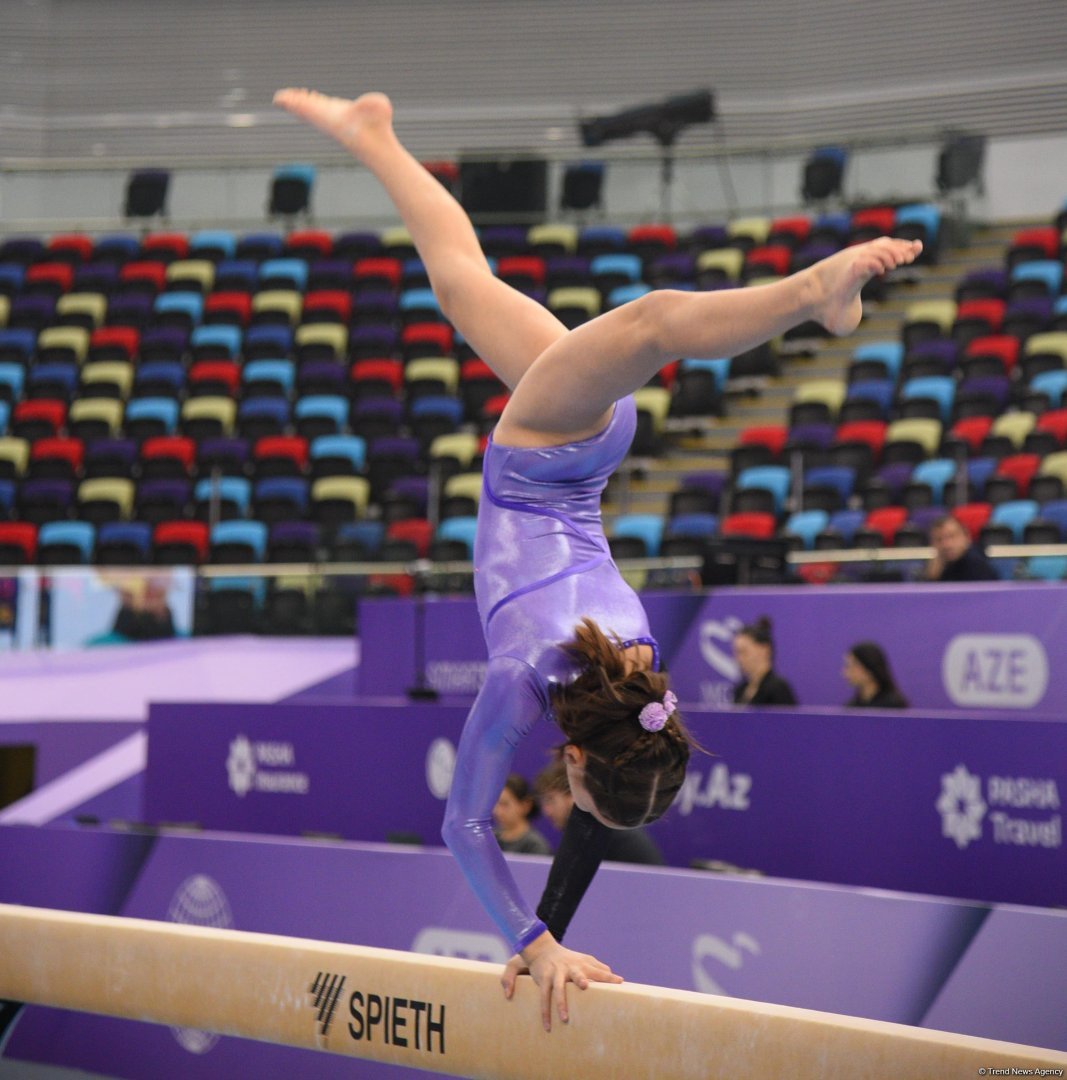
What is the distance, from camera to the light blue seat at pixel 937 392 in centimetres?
1241

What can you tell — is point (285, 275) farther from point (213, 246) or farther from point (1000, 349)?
point (1000, 349)

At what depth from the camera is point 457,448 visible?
13.5 metres

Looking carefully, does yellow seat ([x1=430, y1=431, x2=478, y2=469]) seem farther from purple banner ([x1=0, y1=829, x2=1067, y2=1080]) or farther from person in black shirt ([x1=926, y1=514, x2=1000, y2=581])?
purple banner ([x1=0, y1=829, x2=1067, y2=1080])

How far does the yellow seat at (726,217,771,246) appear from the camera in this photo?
15992 millimetres

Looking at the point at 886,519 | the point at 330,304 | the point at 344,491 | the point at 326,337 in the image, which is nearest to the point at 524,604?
the point at 886,519

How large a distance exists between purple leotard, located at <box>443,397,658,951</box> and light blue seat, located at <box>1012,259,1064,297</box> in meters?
11.5

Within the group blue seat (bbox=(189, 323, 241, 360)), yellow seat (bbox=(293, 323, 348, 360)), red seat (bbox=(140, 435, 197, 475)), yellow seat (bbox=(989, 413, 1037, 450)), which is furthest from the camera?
blue seat (bbox=(189, 323, 241, 360))

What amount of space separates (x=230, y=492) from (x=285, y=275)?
4561 millimetres

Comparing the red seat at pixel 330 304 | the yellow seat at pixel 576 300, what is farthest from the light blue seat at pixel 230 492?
the yellow seat at pixel 576 300

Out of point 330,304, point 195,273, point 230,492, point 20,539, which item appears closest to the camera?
point 20,539

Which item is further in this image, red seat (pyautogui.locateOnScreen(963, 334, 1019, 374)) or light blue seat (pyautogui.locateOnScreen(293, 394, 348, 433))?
light blue seat (pyautogui.locateOnScreen(293, 394, 348, 433))

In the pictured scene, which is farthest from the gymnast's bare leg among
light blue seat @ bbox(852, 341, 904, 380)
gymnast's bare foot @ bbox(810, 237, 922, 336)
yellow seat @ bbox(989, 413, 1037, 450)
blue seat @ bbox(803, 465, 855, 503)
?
light blue seat @ bbox(852, 341, 904, 380)

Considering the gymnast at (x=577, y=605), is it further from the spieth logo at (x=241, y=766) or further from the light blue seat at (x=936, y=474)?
the light blue seat at (x=936, y=474)

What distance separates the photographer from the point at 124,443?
47.5 ft
